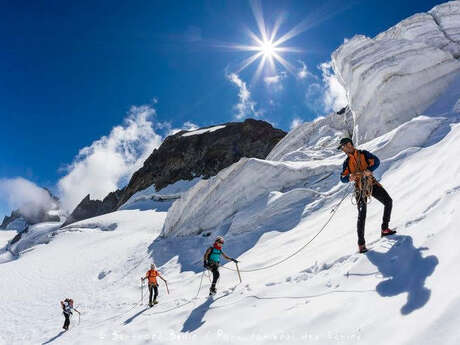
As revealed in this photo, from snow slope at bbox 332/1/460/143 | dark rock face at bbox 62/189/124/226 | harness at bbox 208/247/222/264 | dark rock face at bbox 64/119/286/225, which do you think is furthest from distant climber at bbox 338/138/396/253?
dark rock face at bbox 62/189/124/226

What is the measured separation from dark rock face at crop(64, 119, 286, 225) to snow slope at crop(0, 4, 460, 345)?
37.8 m

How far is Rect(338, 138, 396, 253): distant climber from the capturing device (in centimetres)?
603

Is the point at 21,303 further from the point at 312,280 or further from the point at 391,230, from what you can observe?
the point at 391,230

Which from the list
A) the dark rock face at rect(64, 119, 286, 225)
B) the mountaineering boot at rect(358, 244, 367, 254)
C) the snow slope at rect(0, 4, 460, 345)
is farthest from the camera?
the dark rock face at rect(64, 119, 286, 225)

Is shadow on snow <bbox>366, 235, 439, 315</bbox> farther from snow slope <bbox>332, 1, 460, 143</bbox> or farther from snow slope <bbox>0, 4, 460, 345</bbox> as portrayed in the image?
snow slope <bbox>332, 1, 460, 143</bbox>

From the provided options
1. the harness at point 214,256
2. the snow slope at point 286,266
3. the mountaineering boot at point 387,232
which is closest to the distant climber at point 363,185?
the mountaineering boot at point 387,232

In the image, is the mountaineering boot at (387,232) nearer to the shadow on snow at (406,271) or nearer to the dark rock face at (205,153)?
the shadow on snow at (406,271)

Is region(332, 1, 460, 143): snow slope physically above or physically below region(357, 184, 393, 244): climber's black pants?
above

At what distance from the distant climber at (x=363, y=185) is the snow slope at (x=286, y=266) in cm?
36

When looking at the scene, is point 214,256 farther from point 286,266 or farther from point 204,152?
point 204,152

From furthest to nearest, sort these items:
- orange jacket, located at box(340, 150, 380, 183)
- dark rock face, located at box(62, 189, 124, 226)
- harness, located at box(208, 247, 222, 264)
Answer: dark rock face, located at box(62, 189, 124, 226), harness, located at box(208, 247, 222, 264), orange jacket, located at box(340, 150, 380, 183)

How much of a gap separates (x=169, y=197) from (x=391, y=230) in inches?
1988

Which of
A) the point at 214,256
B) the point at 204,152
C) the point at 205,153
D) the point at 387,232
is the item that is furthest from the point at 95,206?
the point at 387,232

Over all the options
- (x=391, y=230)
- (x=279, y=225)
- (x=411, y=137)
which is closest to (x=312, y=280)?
(x=391, y=230)
